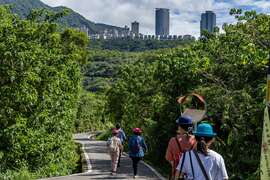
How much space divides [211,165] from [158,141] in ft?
53.8

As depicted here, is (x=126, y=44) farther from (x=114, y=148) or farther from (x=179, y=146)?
(x=179, y=146)

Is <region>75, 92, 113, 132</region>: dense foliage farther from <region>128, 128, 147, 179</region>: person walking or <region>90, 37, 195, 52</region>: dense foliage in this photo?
<region>90, 37, 195, 52</region>: dense foliage

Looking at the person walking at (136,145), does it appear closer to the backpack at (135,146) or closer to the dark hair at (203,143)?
the backpack at (135,146)

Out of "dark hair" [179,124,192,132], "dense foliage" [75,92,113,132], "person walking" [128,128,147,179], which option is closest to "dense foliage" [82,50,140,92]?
"dense foliage" [75,92,113,132]

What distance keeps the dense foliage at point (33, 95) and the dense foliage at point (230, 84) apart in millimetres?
3841

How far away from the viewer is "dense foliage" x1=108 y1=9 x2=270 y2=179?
525 inches

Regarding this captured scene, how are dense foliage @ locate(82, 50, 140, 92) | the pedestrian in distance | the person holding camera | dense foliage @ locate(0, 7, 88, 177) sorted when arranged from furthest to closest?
dense foliage @ locate(82, 50, 140, 92), the pedestrian in distance, dense foliage @ locate(0, 7, 88, 177), the person holding camera

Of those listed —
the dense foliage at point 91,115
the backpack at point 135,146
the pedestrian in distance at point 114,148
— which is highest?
the backpack at point 135,146

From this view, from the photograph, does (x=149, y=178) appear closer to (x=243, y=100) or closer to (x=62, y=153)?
(x=243, y=100)

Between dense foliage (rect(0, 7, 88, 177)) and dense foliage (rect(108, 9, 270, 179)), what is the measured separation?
3841mm

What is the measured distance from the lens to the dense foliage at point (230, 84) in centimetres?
1333

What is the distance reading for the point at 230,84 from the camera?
53.0 feet

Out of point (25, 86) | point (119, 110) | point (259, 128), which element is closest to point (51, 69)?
point (25, 86)

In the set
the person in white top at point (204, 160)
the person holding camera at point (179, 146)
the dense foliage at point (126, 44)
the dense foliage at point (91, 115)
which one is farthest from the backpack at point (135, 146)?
the dense foliage at point (126, 44)
